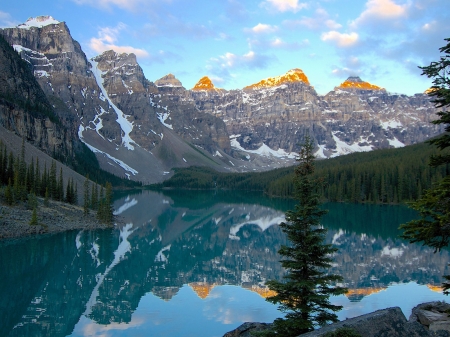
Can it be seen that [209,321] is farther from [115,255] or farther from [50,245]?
[50,245]

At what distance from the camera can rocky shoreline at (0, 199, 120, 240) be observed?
44791 millimetres

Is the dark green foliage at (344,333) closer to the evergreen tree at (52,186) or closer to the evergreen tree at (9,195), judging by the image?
the evergreen tree at (9,195)

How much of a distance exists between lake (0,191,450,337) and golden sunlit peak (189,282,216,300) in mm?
77

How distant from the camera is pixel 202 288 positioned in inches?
1142

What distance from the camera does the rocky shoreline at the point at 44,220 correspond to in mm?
44791

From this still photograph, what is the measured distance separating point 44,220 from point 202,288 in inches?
1197

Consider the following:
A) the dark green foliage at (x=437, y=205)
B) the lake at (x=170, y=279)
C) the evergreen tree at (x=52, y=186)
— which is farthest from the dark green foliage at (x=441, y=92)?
the evergreen tree at (x=52, y=186)

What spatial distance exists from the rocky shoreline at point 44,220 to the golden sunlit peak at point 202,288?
24.7 metres

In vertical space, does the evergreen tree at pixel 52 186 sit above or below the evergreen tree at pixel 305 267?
above

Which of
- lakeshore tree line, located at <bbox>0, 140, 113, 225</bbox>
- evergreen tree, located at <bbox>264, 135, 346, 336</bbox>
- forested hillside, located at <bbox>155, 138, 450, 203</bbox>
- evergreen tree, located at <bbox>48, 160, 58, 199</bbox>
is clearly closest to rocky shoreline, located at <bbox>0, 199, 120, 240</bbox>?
lakeshore tree line, located at <bbox>0, 140, 113, 225</bbox>

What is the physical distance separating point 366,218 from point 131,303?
58.5 meters

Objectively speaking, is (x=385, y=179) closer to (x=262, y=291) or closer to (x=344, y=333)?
(x=262, y=291)

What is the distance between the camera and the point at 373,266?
36.8m

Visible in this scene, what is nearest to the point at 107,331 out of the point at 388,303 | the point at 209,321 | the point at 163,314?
the point at 163,314
